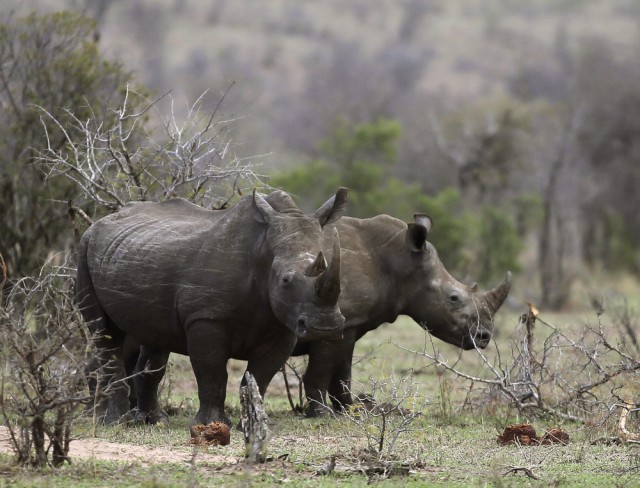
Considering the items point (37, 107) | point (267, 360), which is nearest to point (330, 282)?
point (267, 360)

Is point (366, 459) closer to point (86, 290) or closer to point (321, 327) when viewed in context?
point (321, 327)

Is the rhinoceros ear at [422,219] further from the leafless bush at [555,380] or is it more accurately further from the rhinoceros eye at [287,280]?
the rhinoceros eye at [287,280]

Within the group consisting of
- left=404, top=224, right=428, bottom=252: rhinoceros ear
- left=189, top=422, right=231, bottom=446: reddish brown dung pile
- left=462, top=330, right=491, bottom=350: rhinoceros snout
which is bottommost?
left=189, top=422, right=231, bottom=446: reddish brown dung pile

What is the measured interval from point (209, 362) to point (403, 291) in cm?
229

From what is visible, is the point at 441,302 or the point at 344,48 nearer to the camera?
the point at 441,302

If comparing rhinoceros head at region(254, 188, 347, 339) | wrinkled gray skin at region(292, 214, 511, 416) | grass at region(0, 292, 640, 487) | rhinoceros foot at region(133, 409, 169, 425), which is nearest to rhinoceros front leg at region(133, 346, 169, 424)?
rhinoceros foot at region(133, 409, 169, 425)

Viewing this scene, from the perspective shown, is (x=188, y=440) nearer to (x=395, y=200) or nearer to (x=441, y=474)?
(x=441, y=474)

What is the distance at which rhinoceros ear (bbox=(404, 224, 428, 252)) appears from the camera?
1084cm

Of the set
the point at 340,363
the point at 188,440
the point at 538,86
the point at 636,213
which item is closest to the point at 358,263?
the point at 340,363

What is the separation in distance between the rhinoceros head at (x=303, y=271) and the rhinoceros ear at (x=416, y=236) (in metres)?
1.41

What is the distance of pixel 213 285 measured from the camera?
30.5ft

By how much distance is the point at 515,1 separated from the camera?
9288 centimetres

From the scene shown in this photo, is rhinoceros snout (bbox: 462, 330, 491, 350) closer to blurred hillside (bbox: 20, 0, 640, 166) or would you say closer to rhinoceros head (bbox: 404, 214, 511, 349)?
rhinoceros head (bbox: 404, 214, 511, 349)

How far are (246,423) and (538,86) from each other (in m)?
49.0
